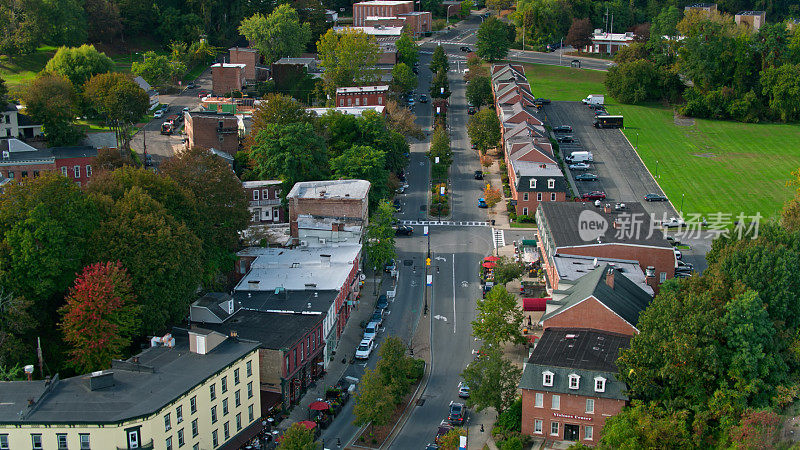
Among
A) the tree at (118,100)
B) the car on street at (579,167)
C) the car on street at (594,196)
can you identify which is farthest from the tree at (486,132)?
the tree at (118,100)

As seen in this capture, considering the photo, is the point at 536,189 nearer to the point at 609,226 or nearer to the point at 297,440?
the point at 609,226

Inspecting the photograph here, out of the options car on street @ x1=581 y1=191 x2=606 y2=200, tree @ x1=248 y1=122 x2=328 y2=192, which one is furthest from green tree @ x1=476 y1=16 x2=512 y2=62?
tree @ x1=248 y1=122 x2=328 y2=192

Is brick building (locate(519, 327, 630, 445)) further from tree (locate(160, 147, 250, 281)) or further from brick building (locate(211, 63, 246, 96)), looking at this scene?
brick building (locate(211, 63, 246, 96))

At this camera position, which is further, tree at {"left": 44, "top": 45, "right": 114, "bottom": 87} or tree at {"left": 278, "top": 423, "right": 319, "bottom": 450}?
tree at {"left": 44, "top": 45, "right": 114, "bottom": 87}

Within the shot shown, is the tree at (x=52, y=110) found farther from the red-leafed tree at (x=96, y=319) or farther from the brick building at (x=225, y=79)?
the red-leafed tree at (x=96, y=319)

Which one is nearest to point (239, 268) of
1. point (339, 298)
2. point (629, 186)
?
point (339, 298)

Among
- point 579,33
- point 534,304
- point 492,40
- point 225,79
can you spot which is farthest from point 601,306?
point 579,33
